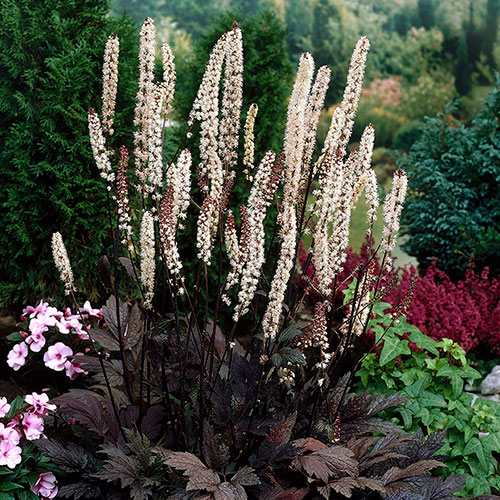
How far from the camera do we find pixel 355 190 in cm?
247

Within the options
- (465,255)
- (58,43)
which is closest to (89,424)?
(58,43)

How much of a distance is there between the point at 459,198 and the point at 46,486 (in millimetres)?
4422

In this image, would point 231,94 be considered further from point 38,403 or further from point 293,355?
point 38,403

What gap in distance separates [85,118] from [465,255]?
349cm

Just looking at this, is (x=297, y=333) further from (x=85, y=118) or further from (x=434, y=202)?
(x=434, y=202)

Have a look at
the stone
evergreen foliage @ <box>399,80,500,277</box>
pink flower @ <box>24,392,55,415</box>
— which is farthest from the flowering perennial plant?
evergreen foliage @ <box>399,80,500,277</box>

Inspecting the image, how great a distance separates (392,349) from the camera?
3.32 metres

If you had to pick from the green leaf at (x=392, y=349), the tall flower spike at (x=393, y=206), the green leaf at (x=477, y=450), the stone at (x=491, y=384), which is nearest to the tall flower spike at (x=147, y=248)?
the tall flower spike at (x=393, y=206)

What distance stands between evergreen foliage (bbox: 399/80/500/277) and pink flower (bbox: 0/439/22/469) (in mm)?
4041

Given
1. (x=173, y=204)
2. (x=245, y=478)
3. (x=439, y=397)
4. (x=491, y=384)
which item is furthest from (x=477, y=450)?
(x=173, y=204)

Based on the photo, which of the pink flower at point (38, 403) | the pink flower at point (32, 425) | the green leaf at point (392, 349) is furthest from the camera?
the green leaf at point (392, 349)

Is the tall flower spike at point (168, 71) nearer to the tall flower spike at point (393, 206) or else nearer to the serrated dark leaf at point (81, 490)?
the tall flower spike at point (393, 206)

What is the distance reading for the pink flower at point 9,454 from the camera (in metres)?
2.37

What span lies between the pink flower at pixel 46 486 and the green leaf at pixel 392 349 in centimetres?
175
